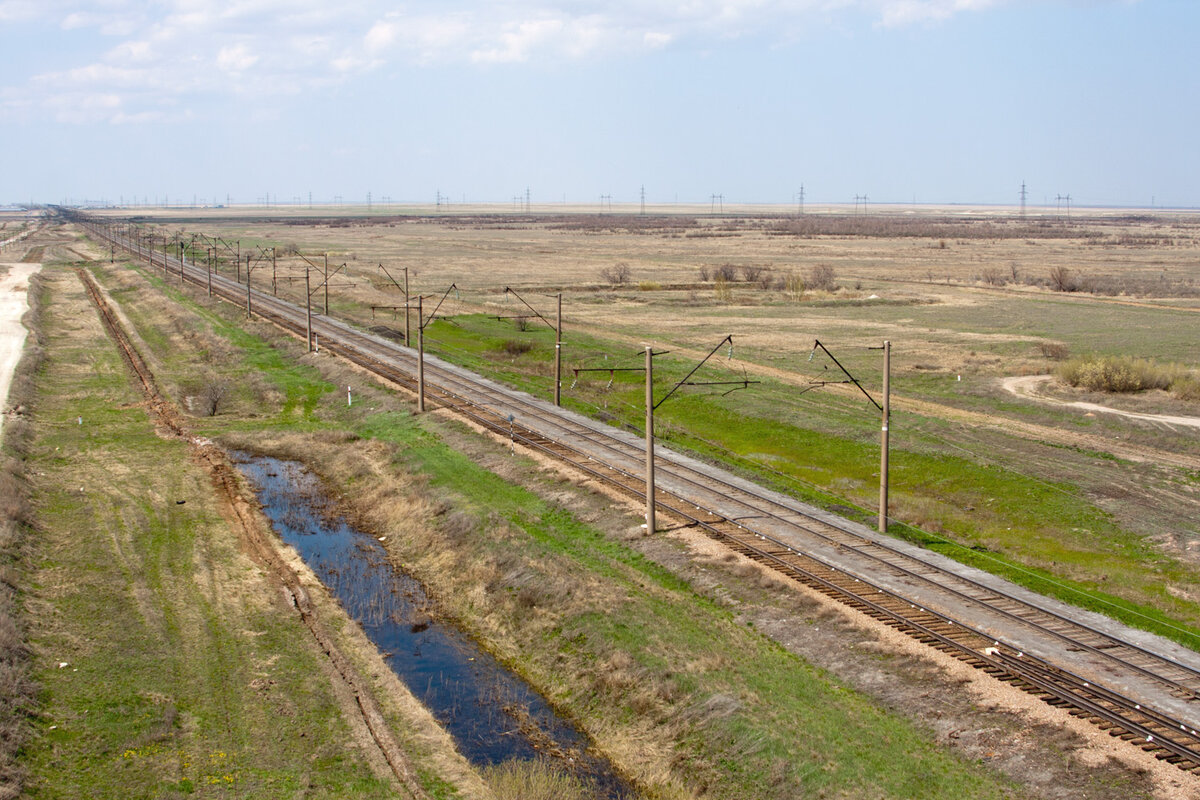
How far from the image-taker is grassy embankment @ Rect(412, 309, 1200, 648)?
1056 inches

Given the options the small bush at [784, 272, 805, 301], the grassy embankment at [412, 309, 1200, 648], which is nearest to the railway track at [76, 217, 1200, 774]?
the grassy embankment at [412, 309, 1200, 648]

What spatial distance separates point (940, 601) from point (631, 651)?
7.88m

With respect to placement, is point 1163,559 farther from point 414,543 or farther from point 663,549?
point 414,543

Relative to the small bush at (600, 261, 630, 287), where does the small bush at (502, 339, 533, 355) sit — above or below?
below

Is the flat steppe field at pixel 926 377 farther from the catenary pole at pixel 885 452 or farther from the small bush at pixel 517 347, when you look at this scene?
the catenary pole at pixel 885 452

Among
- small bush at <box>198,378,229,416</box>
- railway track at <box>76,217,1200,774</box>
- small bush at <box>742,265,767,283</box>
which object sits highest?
small bush at <box>742,265,767,283</box>

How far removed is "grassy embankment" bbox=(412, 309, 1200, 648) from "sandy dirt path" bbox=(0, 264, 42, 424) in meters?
27.8

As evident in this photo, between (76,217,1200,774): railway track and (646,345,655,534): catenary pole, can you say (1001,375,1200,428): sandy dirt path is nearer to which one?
(76,217,1200,774): railway track

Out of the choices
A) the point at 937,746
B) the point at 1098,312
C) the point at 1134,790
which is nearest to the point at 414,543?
the point at 937,746

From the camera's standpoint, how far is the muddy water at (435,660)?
2059 centimetres

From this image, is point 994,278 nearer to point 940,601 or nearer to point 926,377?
point 926,377

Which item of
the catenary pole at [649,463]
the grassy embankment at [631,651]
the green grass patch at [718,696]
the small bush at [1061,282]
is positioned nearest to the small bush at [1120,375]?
the catenary pole at [649,463]

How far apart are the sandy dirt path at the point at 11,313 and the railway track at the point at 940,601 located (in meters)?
33.1

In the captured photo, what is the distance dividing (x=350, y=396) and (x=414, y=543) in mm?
21614
